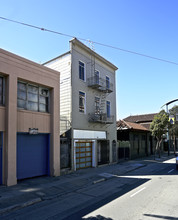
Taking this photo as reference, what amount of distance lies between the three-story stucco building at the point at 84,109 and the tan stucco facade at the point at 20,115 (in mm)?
1691

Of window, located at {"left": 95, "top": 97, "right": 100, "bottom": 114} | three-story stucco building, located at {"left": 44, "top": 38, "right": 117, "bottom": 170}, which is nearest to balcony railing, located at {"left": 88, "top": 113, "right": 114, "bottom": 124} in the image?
three-story stucco building, located at {"left": 44, "top": 38, "right": 117, "bottom": 170}

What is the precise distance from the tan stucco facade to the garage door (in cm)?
303

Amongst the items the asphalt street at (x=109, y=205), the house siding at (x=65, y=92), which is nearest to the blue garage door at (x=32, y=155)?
the house siding at (x=65, y=92)

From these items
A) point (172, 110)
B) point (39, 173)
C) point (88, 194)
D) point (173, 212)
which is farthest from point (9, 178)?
point (172, 110)

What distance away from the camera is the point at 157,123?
2548 cm

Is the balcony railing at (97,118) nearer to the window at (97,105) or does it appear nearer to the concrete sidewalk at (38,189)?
the window at (97,105)

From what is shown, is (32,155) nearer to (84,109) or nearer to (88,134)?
(88,134)

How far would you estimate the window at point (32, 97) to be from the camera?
41.4 feet

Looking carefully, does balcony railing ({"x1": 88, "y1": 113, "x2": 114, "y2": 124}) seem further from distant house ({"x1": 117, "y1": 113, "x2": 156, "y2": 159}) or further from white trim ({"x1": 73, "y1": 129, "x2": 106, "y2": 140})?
distant house ({"x1": 117, "y1": 113, "x2": 156, "y2": 159})

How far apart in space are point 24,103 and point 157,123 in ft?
60.2

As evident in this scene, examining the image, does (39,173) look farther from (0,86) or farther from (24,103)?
(0,86)

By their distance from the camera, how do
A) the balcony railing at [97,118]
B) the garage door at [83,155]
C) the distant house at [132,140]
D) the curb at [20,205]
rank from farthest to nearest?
the distant house at [132,140], the balcony railing at [97,118], the garage door at [83,155], the curb at [20,205]

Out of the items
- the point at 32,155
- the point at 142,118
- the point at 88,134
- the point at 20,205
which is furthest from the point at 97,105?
the point at 142,118

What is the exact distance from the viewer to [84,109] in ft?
58.2
